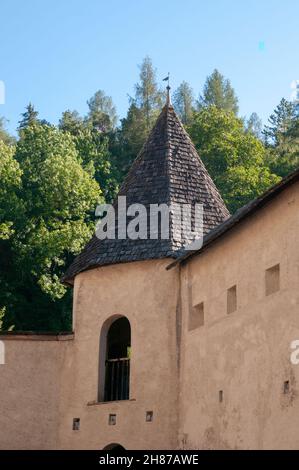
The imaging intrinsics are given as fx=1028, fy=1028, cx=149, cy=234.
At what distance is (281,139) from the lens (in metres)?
66.1

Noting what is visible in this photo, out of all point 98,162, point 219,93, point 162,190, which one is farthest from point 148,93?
point 162,190

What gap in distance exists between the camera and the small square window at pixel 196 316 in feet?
71.2

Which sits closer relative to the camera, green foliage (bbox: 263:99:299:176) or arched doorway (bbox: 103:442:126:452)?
arched doorway (bbox: 103:442:126:452)

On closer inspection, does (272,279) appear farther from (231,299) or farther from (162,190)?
(162,190)

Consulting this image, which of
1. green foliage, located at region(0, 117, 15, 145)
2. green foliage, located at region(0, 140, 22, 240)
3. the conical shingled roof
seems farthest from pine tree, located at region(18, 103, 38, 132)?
the conical shingled roof

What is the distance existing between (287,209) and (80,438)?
782 cm

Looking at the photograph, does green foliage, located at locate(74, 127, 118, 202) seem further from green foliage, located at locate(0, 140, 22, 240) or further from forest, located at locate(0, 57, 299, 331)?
green foliage, located at locate(0, 140, 22, 240)

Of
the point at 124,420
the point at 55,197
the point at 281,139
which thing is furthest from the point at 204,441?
the point at 281,139

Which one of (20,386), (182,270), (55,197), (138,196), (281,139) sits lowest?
(20,386)

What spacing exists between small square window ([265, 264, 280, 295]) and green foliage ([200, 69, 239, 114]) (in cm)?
6378

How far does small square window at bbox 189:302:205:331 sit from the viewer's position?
2169cm

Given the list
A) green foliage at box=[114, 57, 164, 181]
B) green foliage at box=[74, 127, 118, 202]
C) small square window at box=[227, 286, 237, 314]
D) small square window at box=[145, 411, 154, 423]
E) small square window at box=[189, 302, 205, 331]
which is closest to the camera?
small square window at box=[227, 286, 237, 314]
